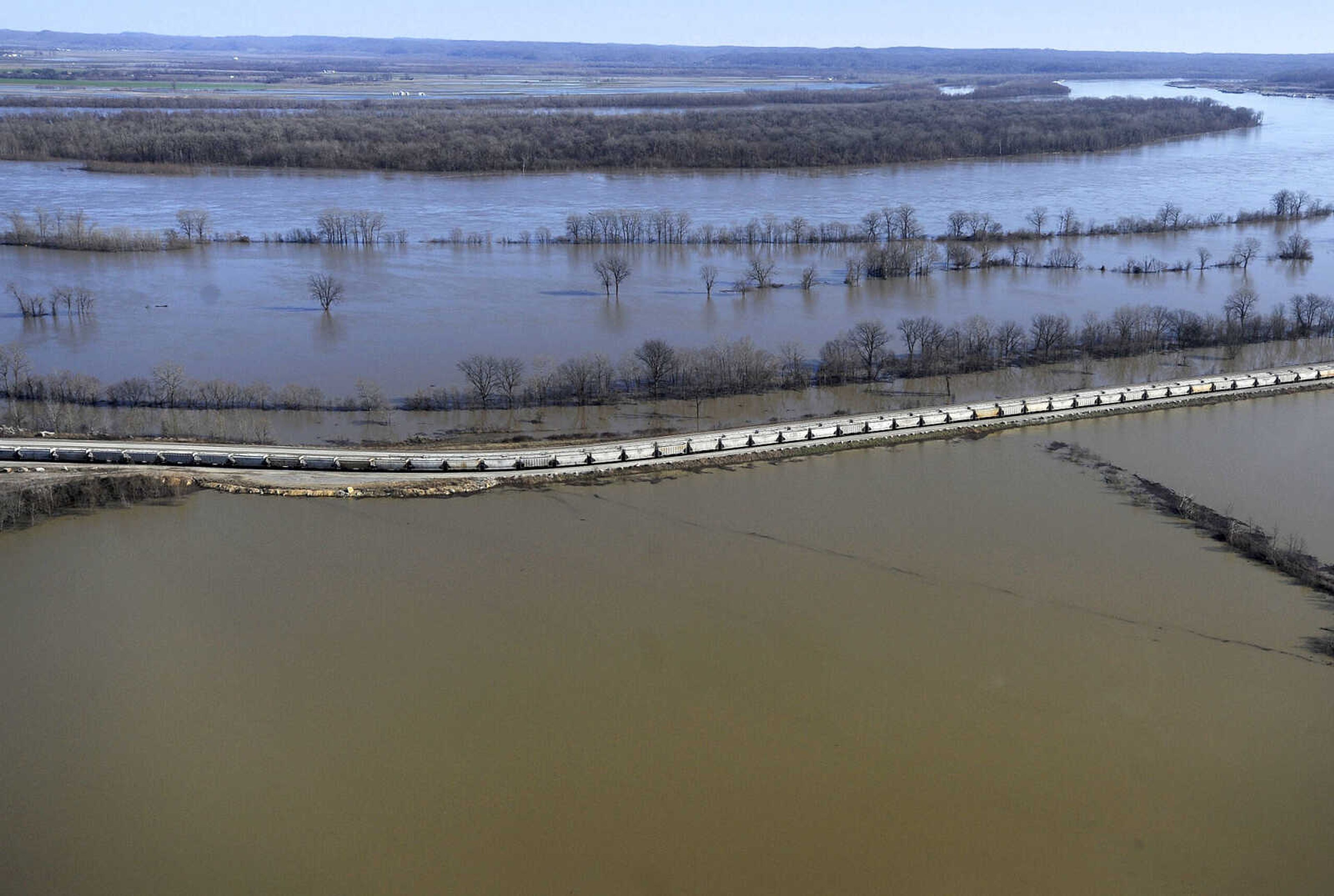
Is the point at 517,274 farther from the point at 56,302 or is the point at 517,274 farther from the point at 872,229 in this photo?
the point at 872,229

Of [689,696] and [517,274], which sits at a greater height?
[517,274]

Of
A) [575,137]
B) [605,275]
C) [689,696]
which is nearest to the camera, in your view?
[689,696]

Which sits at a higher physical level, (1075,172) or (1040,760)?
(1075,172)

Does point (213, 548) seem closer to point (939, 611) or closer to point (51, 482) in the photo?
point (51, 482)

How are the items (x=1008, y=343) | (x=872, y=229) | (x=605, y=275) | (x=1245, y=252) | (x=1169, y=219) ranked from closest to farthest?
(x=1008, y=343)
(x=605, y=275)
(x=1245, y=252)
(x=872, y=229)
(x=1169, y=219)

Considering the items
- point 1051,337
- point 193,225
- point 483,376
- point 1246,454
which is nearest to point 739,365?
point 483,376

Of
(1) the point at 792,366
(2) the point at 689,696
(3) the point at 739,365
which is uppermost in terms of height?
(3) the point at 739,365

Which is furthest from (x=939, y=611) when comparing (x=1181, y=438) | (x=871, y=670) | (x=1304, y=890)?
(x=1181, y=438)

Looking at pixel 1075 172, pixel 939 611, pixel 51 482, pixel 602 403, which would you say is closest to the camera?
pixel 939 611
